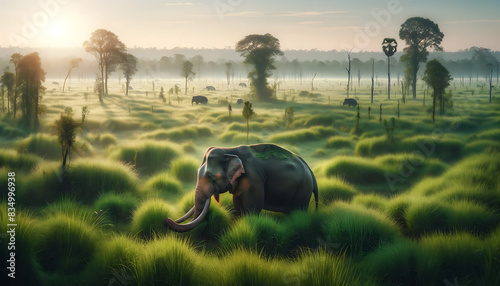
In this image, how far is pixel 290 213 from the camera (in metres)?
6.73

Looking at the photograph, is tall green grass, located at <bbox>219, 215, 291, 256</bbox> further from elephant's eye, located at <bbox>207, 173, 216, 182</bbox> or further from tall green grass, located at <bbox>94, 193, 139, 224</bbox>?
tall green grass, located at <bbox>94, 193, 139, 224</bbox>

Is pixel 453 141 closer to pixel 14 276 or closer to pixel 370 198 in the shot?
pixel 370 198

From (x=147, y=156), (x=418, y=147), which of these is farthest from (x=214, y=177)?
(x=418, y=147)

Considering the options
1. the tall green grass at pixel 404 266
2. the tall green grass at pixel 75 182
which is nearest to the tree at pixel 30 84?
the tall green grass at pixel 75 182

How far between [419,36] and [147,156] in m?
43.8

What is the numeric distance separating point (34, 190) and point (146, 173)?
13.0 ft

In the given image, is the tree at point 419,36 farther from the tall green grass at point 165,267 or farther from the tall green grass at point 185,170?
the tall green grass at point 165,267

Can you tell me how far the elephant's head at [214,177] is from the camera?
589cm

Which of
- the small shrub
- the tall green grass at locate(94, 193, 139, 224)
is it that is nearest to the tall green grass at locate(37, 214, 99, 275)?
the tall green grass at locate(94, 193, 139, 224)

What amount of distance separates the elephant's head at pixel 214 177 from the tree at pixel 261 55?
35850 millimetres

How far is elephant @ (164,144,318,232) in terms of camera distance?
5957 mm

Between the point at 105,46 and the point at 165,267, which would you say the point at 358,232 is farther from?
the point at 105,46

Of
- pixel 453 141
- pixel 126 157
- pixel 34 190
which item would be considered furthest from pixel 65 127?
pixel 453 141

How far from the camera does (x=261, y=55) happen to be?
41656mm
